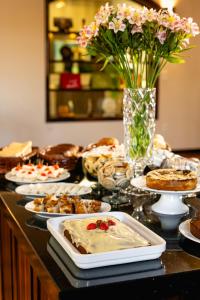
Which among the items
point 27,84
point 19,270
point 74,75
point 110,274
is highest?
point 74,75

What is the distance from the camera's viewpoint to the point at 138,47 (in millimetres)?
1979

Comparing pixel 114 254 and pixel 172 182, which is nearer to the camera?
pixel 114 254

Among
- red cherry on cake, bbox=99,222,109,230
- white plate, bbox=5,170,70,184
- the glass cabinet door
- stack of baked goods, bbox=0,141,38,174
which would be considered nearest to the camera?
red cherry on cake, bbox=99,222,109,230

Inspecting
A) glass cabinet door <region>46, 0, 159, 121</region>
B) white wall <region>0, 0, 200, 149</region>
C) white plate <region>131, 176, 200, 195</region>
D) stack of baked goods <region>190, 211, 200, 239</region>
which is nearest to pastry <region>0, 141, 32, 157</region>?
white plate <region>131, 176, 200, 195</region>

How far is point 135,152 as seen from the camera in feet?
6.82

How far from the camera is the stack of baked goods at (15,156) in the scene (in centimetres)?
246

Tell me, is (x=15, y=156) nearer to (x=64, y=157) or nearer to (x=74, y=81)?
(x=64, y=157)

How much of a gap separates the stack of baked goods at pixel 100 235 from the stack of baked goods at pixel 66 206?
172 millimetres

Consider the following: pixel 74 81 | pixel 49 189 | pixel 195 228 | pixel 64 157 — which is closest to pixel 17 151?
pixel 64 157

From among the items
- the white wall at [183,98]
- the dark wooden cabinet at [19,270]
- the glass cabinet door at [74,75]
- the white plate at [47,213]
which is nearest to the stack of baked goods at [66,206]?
the white plate at [47,213]

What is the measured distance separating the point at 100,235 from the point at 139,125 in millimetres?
826

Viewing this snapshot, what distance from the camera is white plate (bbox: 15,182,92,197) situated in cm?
198

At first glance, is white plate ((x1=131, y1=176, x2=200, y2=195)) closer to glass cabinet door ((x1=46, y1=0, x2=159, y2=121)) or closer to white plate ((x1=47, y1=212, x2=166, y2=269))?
white plate ((x1=47, y1=212, x2=166, y2=269))

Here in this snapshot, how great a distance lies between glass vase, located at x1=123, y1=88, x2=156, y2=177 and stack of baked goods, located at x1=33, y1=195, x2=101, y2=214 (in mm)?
433
